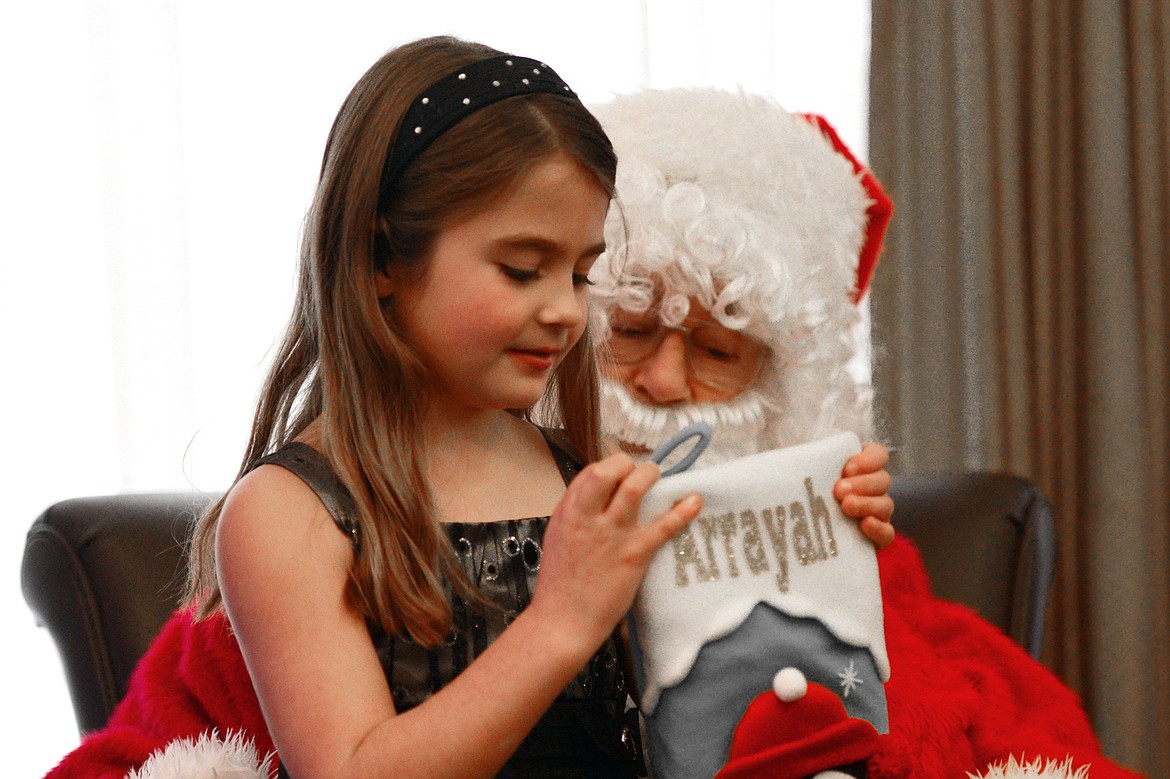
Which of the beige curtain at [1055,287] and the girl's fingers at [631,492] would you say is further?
the beige curtain at [1055,287]

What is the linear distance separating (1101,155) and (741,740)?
1.74 m

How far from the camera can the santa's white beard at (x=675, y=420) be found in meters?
1.29

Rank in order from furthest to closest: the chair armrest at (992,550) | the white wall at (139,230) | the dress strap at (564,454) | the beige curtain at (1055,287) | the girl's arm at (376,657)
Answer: the beige curtain at (1055,287), the white wall at (139,230), the chair armrest at (992,550), the dress strap at (564,454), the girl's arm at (376,657)

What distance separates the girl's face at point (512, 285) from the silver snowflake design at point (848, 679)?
0.33 metres

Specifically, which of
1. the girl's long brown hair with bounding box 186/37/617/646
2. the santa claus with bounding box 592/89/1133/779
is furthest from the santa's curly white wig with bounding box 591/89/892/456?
the girl's long brown hair with bounding box 186/37/617/646

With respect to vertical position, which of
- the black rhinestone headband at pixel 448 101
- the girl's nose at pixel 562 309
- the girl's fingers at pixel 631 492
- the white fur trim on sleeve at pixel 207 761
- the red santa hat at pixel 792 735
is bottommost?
the white fur trim on sleeve at pixel 207 761

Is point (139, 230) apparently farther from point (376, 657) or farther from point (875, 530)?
point (875, 530)

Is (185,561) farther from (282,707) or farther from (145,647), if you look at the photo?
(282,707)

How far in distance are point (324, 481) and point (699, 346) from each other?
57 cm

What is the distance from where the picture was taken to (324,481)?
922mm

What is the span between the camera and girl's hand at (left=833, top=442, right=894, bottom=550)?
907 millimetres

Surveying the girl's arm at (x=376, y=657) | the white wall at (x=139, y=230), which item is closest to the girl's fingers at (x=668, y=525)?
the girl's arm at (x=376, y=657)

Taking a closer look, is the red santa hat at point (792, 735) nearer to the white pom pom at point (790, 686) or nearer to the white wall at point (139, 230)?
the white pom pom at point (790, 686)

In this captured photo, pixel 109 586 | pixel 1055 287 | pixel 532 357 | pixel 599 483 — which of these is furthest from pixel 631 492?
pixel 1055 287
